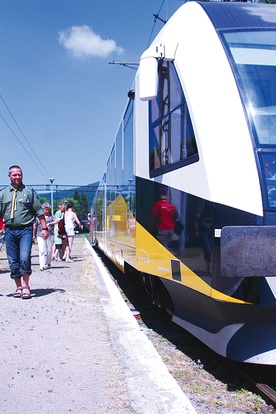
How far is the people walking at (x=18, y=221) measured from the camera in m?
7.39

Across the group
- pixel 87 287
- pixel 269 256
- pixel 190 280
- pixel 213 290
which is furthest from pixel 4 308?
pixel 269 256

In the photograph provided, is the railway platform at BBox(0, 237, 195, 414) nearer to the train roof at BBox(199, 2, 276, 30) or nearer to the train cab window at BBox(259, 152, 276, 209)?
the train cab window at BBox(259, 152, 276, 209)

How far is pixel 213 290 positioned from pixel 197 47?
76.0 inches

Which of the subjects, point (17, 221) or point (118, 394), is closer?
point (118, 394)

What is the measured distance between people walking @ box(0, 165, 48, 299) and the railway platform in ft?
1.41

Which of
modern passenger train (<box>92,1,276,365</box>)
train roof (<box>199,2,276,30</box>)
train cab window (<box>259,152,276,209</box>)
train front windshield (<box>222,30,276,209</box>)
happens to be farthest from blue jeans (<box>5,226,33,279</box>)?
train cab window (<box>259,152,276,209</box>)

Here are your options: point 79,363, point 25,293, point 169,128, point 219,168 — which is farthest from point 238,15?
point 25,293

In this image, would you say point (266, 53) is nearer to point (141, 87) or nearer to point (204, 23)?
point (204, 23)

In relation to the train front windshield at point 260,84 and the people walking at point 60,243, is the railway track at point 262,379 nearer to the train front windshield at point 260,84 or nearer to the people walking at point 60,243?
the train front windshield at point 260,84

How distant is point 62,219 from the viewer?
51.1 ft

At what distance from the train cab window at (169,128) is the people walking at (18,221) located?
2.55 m

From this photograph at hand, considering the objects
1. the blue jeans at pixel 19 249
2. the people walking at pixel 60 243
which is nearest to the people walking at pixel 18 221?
the blue jeans at pixel 19 249

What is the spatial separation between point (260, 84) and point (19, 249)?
435cm

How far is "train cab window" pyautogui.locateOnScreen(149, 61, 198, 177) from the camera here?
4.52 meters
